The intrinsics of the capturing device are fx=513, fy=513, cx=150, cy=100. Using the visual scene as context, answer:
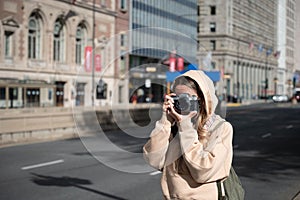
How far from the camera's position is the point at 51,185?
10.1 m

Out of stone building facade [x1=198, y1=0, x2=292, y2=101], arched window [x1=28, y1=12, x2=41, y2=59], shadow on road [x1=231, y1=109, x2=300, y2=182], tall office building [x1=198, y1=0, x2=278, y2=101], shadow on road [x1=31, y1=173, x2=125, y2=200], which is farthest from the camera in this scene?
stone building facade [x1=198, y1=0, x2=292, y2=101]

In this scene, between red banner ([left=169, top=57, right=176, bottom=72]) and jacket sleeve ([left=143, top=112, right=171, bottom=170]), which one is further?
red banner ([left=169, top=57, right=176, bottom=72])

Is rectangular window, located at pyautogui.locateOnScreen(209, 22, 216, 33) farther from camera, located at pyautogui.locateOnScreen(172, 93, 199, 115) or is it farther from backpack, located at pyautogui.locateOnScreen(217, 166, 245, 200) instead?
camera, located at pyautogui.locateOnScreen(172, 93, 199, 115)

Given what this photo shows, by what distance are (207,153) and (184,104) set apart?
34cm

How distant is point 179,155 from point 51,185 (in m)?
7.38

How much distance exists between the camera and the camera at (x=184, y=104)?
301 centimetres

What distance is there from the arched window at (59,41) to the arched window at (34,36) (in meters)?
2.18

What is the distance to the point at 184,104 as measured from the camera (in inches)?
119

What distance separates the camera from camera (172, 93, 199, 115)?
3012 millimetres

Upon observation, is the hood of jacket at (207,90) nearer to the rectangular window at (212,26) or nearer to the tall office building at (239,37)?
the tall office building at (239,37)

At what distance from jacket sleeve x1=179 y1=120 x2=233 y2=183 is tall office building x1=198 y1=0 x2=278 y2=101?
168 feet

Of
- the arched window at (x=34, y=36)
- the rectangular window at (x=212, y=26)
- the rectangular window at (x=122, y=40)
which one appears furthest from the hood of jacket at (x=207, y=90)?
the rectangular window at (x=212, y=26)

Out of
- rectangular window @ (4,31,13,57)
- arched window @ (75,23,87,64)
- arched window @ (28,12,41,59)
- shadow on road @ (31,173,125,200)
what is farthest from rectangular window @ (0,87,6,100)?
shadow on road @ (31,173,125,200)

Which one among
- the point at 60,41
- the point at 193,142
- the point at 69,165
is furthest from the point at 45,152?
the point at 60,41
